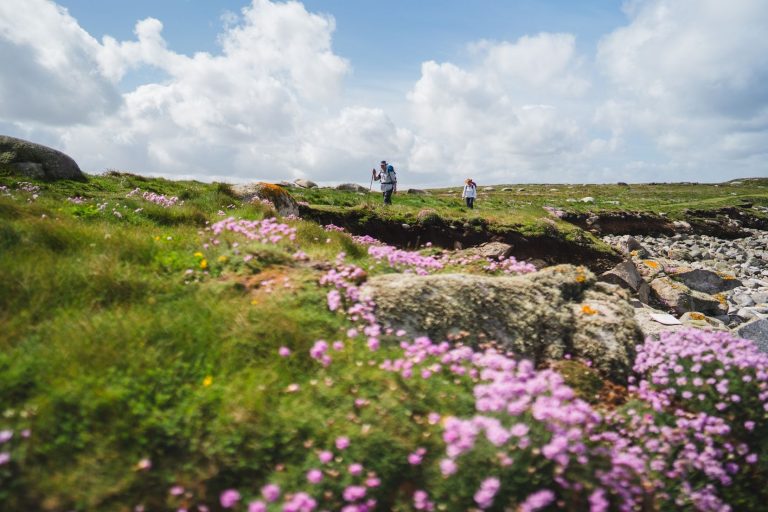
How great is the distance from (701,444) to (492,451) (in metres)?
2.33

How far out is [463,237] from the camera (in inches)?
671

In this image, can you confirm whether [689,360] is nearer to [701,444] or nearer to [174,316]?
[701,444]

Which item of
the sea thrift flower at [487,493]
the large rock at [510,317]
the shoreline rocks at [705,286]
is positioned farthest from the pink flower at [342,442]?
the shoreline rocks at [705,286]

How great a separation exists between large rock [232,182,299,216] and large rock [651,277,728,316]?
1385 cm

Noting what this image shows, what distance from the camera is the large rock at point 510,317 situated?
18.2 feet

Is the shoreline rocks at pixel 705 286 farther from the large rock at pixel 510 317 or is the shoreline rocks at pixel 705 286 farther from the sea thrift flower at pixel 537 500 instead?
the sea thrift flower at pixel 537 500

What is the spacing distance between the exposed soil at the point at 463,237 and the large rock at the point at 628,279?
1.28m

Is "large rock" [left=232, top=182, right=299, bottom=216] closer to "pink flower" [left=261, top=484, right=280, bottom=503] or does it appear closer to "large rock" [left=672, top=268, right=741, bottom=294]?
"pink flower" [left=261, top=484, right=280, bottom=503]

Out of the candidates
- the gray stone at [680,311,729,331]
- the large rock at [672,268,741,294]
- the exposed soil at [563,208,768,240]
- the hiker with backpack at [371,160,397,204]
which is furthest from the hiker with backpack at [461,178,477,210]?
the gray stone at [680,311,729,331]

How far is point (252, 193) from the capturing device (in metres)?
15.5

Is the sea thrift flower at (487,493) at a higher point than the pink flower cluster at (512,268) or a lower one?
lower

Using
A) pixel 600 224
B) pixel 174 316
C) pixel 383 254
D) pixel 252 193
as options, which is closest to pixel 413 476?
pixel 174 316

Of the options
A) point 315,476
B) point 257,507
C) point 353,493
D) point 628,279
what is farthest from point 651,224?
point 257,507

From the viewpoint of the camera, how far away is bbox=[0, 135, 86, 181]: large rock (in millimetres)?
17422
